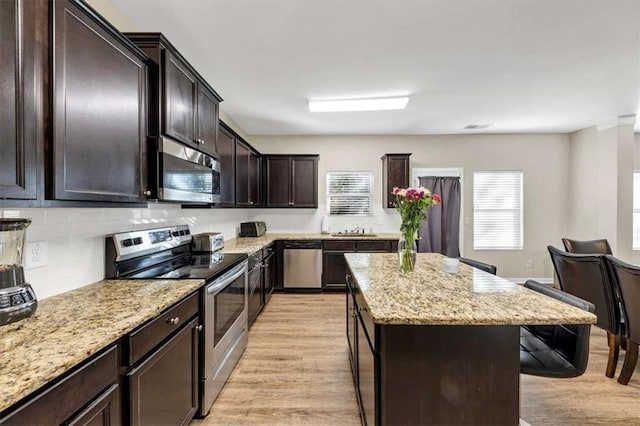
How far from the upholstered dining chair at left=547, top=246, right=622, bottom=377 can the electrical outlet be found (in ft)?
12.8

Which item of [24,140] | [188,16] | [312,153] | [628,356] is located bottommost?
[628,356]

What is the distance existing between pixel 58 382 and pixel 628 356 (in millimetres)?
3583

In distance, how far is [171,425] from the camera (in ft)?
4.93

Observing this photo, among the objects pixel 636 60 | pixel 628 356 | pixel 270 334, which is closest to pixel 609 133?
pixel 636 60

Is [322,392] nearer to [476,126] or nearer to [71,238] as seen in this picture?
[71,238]

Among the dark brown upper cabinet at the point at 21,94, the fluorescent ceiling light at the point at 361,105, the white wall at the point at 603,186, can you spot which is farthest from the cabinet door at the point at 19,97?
the white wall at the point at 603,186

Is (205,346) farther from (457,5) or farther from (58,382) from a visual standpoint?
(457,5)

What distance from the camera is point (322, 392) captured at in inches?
86.4

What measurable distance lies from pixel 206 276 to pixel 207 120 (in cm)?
139

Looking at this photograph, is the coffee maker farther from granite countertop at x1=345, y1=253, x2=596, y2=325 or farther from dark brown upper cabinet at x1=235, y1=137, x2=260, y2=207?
dark brown upper cabinet at x1=235, y1=137, x2=260, y2=207

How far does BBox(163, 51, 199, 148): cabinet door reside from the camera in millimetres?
1849

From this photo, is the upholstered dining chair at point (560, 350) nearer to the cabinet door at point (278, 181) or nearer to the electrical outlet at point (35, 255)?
the electrical outlet at point (35, 255)

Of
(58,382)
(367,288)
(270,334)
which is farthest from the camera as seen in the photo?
(270,334)

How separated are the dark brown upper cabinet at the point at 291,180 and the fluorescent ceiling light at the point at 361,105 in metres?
1.29
